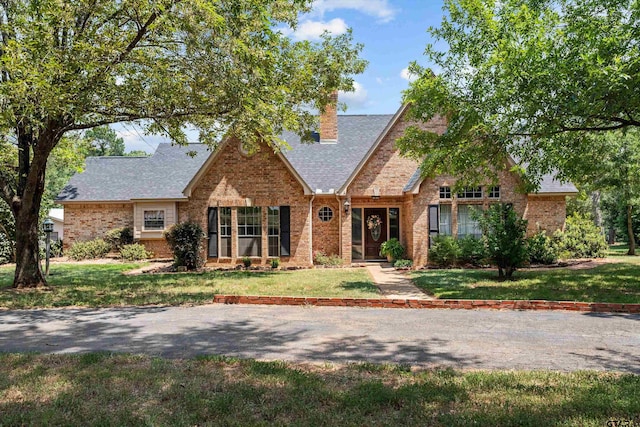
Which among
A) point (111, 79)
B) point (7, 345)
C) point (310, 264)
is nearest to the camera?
point (7, 345)

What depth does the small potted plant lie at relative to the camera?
18.7 meters

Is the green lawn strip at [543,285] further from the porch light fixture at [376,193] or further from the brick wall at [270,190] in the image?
the brick wall at [270,190]

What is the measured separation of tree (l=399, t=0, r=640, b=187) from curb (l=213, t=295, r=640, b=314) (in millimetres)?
3970

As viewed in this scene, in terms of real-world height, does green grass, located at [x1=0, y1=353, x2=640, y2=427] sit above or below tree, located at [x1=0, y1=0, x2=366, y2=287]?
below

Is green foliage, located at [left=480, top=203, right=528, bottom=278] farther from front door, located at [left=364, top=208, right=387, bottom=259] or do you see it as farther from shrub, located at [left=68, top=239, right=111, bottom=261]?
shrub, located at [left=68, top=239, right=111, bottom=261]

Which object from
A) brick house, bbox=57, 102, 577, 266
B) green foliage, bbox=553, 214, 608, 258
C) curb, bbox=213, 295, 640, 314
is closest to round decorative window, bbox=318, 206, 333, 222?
brick house, bbox=57, 102, 577, 266

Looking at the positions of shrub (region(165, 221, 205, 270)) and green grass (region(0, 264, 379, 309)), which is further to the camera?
shrub (region(165, 221, 205, 270))

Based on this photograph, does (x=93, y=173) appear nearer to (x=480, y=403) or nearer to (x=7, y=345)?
(x=7, y=345)

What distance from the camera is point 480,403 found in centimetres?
423

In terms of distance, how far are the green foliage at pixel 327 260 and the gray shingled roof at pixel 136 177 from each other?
7214 millimetres

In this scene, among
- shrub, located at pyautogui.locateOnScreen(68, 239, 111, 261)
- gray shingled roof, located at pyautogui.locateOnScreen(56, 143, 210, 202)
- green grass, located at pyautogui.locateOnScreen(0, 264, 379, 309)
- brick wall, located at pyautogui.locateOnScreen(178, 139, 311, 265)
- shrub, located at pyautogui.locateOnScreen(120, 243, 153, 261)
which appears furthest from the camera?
gray shingled roof, located at pyautogui.locateOnScreen(56, 143, 210, 202)

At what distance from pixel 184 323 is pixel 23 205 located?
294 inches

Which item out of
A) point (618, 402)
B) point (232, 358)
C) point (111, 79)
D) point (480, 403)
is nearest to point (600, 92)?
point (618, 402)

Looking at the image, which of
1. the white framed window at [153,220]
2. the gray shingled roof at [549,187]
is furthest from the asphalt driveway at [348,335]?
the white framed window at [153,220]
